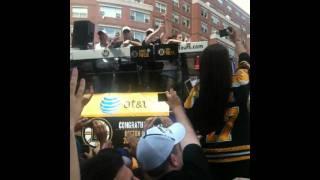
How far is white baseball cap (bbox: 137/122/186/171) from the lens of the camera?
2863 mm

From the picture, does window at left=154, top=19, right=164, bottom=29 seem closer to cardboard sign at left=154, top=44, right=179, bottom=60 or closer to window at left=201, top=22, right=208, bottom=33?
cardboard sign at left=154, top=44, right=179, bottom=60

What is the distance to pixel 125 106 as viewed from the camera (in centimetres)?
296

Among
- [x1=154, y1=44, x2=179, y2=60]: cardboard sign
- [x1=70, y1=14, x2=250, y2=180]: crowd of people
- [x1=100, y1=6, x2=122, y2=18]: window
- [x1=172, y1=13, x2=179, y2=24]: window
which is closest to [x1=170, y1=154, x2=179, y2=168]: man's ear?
[x1=70, y1=14, x2=250, y2=180]: crowd of people

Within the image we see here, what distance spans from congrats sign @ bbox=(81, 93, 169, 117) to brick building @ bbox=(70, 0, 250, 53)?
37cm

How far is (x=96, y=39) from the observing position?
3064mm

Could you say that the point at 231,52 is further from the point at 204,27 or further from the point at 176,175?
the point at 176,175
